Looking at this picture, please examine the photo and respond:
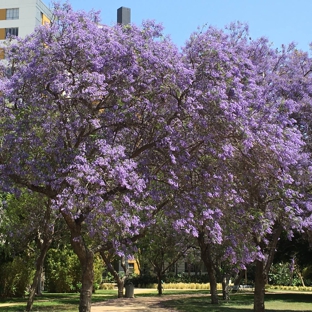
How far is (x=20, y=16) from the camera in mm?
→ 54688

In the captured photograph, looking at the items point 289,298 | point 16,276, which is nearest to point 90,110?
point 16,276

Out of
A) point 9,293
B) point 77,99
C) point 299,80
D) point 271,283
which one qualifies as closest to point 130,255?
point 77,99

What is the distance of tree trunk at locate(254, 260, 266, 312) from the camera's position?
17.2 m

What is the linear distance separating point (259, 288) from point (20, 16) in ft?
154

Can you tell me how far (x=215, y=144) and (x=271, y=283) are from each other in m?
42.6

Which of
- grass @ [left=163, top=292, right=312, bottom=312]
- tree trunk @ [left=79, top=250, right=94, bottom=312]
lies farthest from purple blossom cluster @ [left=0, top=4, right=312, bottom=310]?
grass @ [left=163, top=292, right=312, bottom=312]

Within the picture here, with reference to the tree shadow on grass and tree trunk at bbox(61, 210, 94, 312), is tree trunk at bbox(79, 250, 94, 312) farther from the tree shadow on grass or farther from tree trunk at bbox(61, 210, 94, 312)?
the tree shadow on grass

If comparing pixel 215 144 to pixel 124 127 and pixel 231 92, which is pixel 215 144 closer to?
pixel 231 92

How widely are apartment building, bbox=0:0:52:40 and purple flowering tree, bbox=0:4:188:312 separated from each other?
45356 millimetres

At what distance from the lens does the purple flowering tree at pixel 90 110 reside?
1093 centimetres

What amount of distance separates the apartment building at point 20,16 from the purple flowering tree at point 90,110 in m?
45.4

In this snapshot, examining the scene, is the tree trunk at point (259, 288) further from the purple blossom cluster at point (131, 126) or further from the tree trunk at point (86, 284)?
the tree trunk at point (86, 284)

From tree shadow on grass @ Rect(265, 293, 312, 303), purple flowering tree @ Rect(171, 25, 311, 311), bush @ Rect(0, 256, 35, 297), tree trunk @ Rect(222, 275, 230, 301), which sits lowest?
tree shadow on grass @ Rect(265, 293, 312, 303)

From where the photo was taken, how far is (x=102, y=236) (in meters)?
12.8
